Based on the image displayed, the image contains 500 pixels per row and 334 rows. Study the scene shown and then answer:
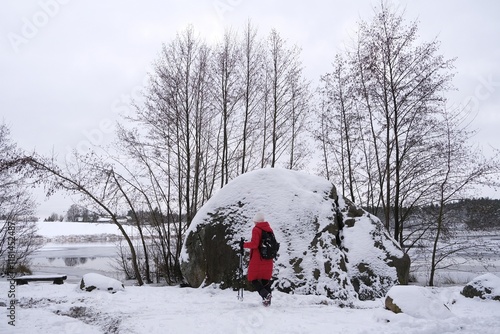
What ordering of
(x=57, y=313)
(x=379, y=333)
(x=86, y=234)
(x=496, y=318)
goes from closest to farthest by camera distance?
(x=379, y=333) → (x=496, y=318) → (x=57, y=313) → (x=86, y=234)

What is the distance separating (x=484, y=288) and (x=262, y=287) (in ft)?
Result: 16.7

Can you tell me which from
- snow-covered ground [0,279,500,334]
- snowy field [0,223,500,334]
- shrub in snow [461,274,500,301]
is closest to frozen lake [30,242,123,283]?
snowy field [0,223,500,334]

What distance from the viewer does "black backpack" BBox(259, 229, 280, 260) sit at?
6.61 meters

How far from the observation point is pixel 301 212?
29.5 ft

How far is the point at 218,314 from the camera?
5.81 meters

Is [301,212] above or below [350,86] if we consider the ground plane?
below

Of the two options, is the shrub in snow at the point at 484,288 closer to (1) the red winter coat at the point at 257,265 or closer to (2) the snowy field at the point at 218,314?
(2) the snowy field at the point at 218,314

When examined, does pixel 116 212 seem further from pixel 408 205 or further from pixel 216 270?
pixel 408 205

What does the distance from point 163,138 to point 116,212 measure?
3614 millimetres

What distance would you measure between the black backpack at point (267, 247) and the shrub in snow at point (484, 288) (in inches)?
190

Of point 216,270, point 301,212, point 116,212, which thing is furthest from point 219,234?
point 116,212

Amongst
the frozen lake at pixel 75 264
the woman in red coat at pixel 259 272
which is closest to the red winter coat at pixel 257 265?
the woman in red coat at pixel 259 272

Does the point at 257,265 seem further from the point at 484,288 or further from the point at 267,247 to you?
the point at 484,288

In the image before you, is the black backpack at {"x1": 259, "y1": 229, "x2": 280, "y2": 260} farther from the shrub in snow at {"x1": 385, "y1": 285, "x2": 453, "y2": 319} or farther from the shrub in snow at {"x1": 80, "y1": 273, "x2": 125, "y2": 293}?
the shrub in snow at {"x1": 80, "y1": 273, "x2": 125, "y2": 293}
